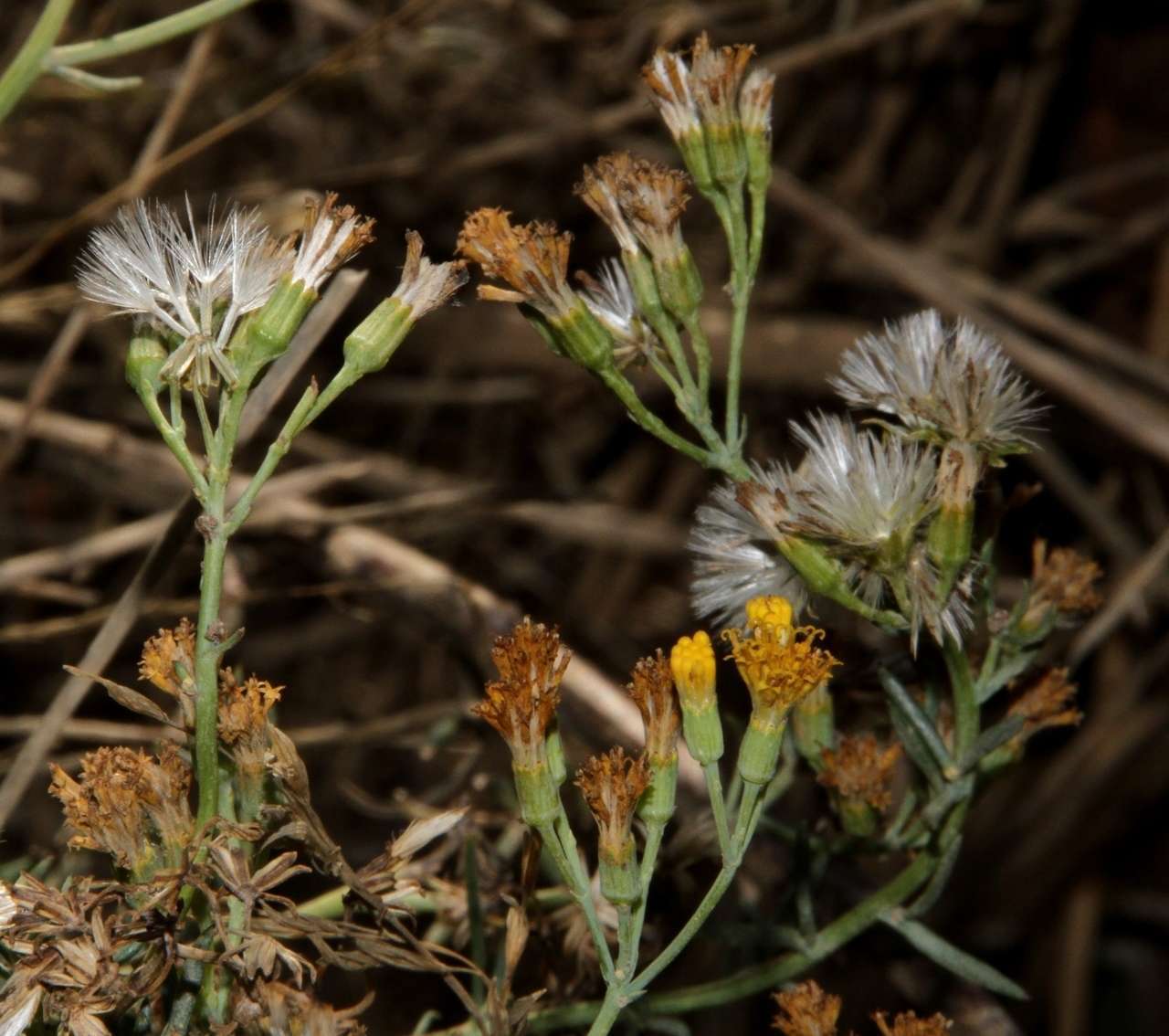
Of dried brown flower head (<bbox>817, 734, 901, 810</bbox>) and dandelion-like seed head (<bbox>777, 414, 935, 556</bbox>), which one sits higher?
dandelion-like seed head (<bbox>777, 414, 935, 556</bbox>)

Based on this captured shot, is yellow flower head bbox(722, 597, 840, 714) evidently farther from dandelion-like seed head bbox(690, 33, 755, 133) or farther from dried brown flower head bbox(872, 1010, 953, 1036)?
Result: dandelion-like seed head bbox(690, 33, 755, 133)

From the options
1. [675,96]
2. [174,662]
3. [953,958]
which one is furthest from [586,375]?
[174,662]

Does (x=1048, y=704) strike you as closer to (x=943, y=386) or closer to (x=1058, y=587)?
(x=1058, y=587)

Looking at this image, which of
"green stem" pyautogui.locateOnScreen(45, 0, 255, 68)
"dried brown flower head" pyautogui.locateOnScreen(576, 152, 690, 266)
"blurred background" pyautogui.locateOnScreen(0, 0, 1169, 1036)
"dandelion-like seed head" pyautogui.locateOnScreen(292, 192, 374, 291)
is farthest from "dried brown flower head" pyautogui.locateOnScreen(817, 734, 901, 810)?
"blurred background" pyautogui.locateOnScreen(0, 0, 1169, 1036)

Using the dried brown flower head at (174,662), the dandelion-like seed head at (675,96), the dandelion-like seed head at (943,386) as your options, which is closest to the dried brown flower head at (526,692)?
the dried brown flower head at (174,662)

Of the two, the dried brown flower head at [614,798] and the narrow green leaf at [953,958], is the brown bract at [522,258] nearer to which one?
the dried brown flower head at [614,798]

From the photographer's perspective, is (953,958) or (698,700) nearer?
(698,700)

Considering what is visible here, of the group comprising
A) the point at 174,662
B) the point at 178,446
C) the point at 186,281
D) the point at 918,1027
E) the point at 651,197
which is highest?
the point at 651,197
